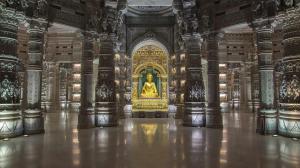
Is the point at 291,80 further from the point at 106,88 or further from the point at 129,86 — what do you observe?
the point at 129,86

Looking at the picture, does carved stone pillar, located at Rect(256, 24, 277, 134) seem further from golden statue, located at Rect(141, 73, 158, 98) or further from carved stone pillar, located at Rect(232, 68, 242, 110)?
carved stone pillar, located at Rect(232, 68, 242, 110)

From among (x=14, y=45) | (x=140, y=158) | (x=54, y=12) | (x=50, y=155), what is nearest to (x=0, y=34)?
(x=14, y=45)

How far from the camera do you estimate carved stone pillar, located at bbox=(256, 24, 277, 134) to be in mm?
9680

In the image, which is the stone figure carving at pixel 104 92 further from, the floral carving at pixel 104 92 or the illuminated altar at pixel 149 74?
the illuminated altar at pixel 149 74

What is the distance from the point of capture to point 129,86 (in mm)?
20781

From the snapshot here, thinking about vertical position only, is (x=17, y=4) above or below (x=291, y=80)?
above

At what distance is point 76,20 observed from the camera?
1146 centimetres

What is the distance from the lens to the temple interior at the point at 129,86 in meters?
5.86

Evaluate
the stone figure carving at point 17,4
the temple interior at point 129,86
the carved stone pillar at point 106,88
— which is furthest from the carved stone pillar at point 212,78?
the stone figure carving at point 17,4

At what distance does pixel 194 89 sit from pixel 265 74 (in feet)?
11.3

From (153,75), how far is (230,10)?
14451 mm

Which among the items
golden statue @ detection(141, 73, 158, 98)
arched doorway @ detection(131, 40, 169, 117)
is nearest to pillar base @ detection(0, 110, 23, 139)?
arched doorway @ detection(131, 40, 169, 117)

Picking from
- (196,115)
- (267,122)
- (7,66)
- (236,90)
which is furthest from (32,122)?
(236,90)

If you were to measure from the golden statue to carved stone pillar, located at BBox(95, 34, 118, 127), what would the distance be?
460 inches
